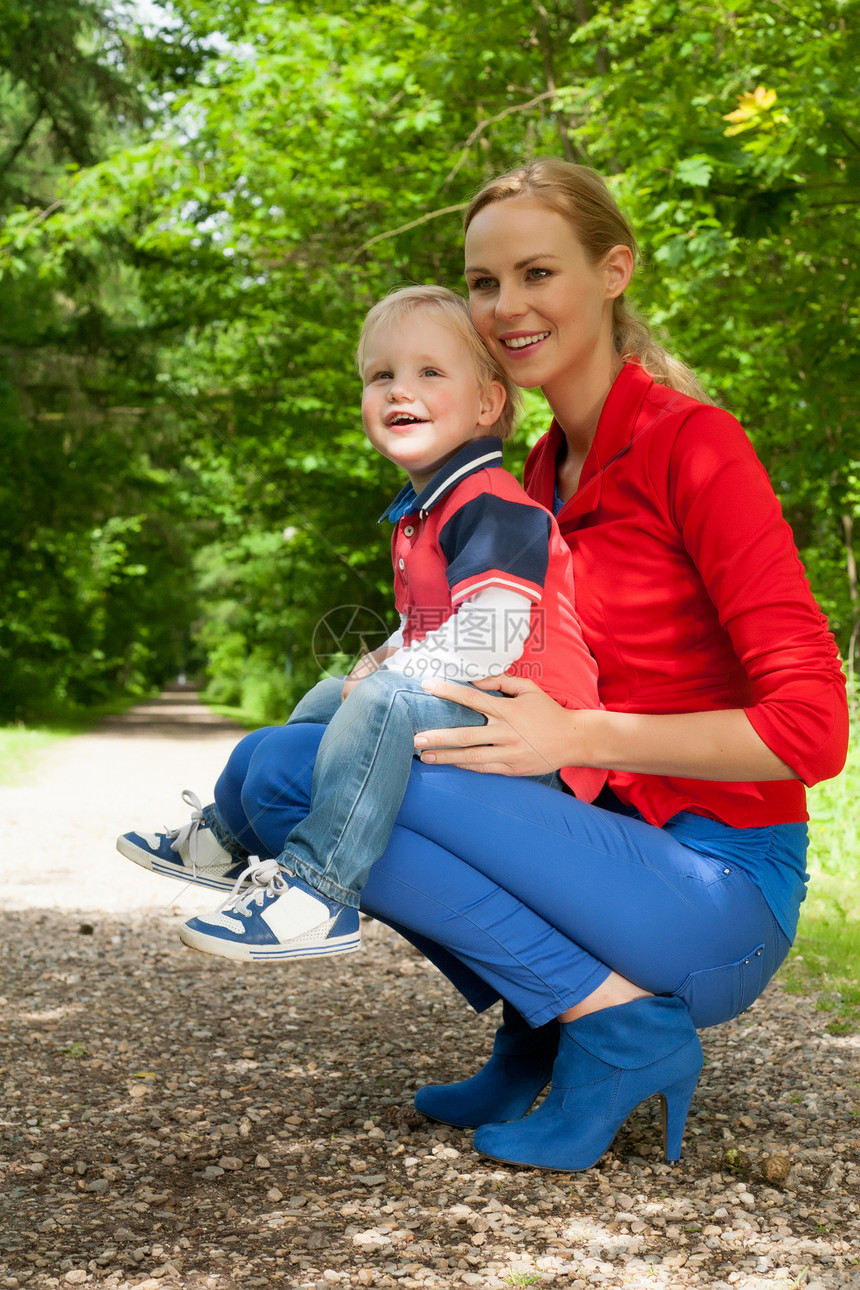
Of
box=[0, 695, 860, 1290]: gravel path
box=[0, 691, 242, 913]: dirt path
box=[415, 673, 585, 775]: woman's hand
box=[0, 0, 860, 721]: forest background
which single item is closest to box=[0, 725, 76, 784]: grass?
box=[0, 691, 242, 913]: dirt path

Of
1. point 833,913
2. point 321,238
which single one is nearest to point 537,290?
point 833,913

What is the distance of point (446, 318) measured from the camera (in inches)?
84.7

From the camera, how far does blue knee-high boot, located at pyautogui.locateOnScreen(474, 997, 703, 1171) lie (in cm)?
194

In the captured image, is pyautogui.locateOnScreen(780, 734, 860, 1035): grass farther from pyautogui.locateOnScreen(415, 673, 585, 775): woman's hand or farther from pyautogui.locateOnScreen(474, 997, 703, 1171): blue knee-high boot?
pyautogui.locateOnScreen(415, 673, 585, 775): woman's hand

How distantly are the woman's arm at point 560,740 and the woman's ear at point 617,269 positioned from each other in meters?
0.83

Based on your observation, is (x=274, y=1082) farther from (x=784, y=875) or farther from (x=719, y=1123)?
(x=784, y=875)

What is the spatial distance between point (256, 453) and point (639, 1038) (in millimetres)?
12246

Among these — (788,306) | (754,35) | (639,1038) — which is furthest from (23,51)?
(639,1038)

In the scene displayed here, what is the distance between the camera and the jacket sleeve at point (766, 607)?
1.76 meters

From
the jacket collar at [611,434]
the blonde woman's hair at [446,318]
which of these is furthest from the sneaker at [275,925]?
the blonde woman's hair at [446,318]

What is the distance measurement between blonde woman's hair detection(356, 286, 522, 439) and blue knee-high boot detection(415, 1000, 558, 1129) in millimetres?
1181

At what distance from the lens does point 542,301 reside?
2.15m

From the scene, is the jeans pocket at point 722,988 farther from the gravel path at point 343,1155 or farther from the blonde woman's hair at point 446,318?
the blonde woman's hair at point 446,318

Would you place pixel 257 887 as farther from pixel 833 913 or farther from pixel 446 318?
pixel 833 913
